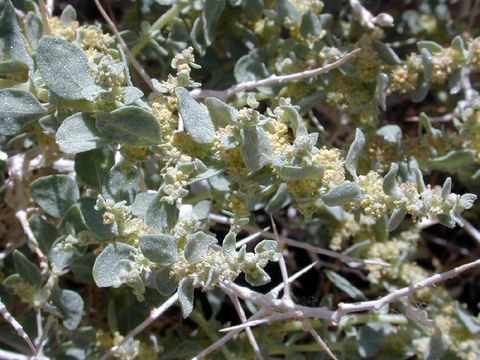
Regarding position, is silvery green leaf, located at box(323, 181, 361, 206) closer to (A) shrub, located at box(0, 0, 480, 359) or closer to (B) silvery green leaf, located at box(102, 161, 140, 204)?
(A) shrub, located at box(0, 0, 480, 359)

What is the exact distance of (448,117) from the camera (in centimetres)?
222

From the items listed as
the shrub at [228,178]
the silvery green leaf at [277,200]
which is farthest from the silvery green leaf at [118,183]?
the silvery green leaf at [277,200]

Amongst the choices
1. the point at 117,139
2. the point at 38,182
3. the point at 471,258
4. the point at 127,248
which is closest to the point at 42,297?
the point at 38,182

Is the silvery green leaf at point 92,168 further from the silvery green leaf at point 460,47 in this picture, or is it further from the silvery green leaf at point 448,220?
the silvery green leaf at point 460,47

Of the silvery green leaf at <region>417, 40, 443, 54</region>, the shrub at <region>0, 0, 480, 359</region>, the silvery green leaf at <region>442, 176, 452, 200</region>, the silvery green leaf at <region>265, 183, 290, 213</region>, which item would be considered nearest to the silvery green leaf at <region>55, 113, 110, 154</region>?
the shrub at <region>0, 0, 480, 359</region>

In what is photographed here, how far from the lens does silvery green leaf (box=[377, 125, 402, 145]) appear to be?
1899 millimetres

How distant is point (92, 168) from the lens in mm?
1638

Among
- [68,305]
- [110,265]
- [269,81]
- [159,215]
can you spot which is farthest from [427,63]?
[68,305]

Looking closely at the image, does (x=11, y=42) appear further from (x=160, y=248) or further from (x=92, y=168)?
(x=160, y=248)

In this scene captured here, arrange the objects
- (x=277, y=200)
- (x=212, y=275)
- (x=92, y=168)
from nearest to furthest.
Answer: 1. (x=212, y=275)
2. (x=92, y=168)
3. (x=277, y=200)

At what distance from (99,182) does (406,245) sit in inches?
37.0

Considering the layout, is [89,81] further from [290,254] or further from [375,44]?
[290,254]

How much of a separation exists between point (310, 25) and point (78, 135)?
0.78 meters

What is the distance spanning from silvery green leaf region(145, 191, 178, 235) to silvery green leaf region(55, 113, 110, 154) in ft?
0.55
